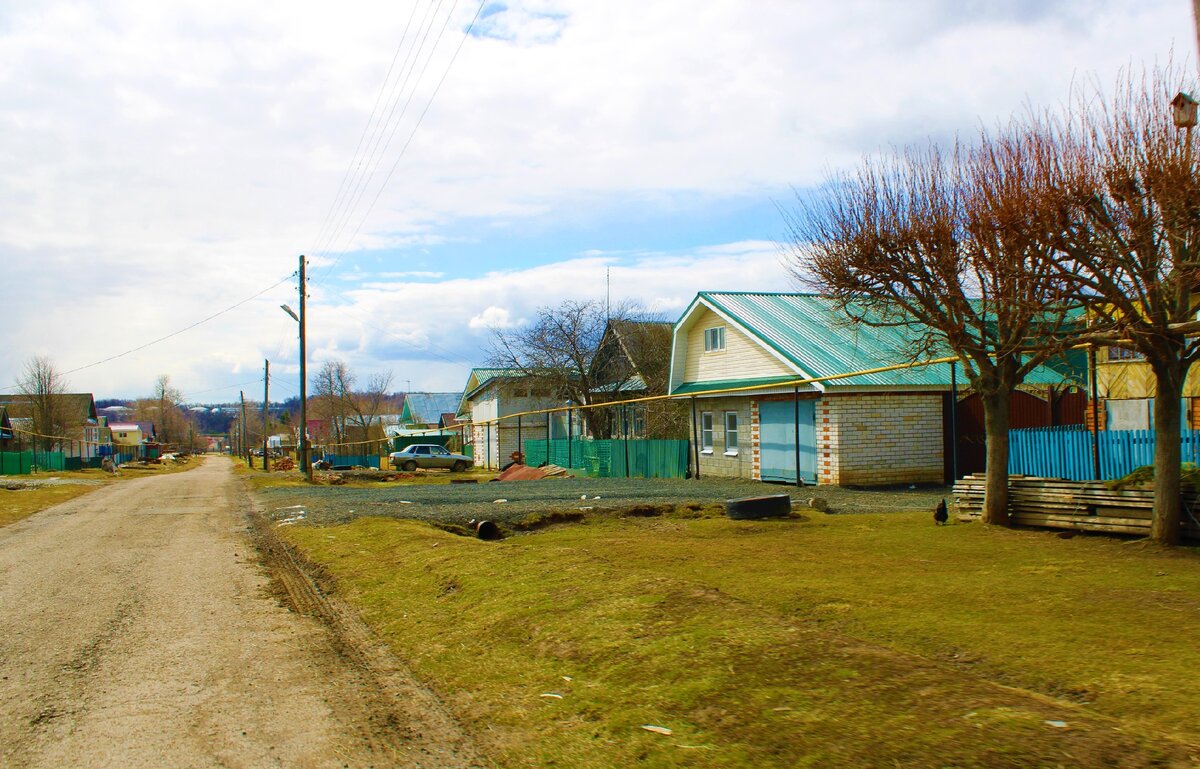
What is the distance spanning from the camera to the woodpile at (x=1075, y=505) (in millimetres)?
9648

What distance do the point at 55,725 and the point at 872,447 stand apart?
737 inches

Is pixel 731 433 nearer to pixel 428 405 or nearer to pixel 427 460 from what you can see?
pixel 427 460

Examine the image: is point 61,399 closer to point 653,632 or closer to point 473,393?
point 473,393

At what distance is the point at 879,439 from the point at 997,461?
32.5ft

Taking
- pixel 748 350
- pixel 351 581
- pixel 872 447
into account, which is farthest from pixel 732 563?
pixel 748 350

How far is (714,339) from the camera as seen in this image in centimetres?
2730

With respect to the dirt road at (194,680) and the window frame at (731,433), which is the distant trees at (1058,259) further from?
the window frame at (731,433)

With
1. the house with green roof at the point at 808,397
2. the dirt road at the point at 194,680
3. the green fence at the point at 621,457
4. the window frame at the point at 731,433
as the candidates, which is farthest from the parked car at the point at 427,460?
the dirt road at the point at 194,680

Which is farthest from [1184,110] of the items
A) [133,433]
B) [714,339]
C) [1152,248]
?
[133,433]

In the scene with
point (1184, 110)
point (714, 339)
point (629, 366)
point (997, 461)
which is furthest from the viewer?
point (629, 366)

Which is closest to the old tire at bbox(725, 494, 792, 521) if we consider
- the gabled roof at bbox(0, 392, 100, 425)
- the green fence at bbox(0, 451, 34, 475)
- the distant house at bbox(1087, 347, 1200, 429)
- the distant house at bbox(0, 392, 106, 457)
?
the distant house at bbox(1087, 347, 1200, 429)

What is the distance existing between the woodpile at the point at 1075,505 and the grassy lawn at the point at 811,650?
386mm

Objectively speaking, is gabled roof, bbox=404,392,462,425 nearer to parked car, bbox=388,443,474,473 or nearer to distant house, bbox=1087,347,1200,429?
parked car, bbox=388,443,474,473

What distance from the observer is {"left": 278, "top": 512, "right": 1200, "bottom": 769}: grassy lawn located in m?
4.04
